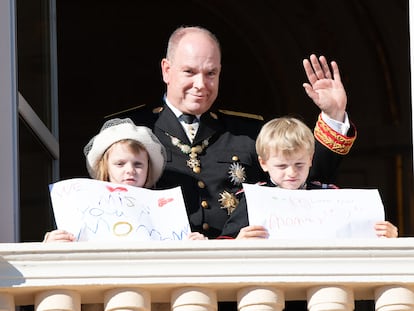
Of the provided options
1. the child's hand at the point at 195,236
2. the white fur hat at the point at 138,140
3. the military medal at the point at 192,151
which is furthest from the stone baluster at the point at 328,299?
the military medal at the point at 192,151

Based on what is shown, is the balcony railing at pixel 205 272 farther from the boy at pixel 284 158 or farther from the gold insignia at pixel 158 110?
the gold insignia at pixel 158 110

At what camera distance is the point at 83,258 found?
5602mm

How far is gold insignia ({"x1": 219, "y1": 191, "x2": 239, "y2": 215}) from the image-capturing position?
20.3 ft

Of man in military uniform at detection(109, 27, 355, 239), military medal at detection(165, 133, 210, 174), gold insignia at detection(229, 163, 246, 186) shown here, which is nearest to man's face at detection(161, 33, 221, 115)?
man in military uniform at detection(109, 27, 355, 239)

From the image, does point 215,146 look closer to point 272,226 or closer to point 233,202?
point 233,202

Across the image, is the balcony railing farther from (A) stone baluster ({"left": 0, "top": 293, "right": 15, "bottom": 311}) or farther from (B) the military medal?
(B) the military medal

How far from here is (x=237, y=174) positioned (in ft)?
20.6

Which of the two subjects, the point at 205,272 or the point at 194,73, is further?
the point at 194,73

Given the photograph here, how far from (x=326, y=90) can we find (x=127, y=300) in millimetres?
1065

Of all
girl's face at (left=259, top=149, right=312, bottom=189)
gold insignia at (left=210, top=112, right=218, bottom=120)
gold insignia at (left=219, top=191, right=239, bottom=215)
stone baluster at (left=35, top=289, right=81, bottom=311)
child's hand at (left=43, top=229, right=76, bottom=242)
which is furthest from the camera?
gold insignia at (left=210, top=112, right=218, bottom=120)

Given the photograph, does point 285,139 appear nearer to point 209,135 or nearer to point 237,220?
point 237,220

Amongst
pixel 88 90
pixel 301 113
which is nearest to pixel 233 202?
pixel 301 113

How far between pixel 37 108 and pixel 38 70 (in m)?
0.13

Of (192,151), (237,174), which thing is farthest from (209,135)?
(237,174)
